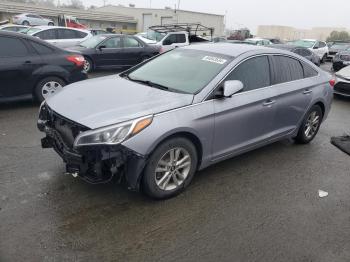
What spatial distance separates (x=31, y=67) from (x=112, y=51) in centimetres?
586

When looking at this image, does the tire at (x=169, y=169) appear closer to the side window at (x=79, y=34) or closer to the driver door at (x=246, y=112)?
the driver door at (x=246, y=112)

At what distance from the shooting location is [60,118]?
11.7ft

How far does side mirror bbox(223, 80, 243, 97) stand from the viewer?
391cm

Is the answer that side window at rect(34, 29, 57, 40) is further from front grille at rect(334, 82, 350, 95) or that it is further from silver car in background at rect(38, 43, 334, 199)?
front grille at rect(334, 82, 350, 95)

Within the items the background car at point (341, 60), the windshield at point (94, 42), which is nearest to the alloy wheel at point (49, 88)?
the windshield at point (94, 42)

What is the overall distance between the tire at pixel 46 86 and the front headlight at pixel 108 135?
4.04 meters

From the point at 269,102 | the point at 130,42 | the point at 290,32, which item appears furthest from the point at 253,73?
the point at 290,32

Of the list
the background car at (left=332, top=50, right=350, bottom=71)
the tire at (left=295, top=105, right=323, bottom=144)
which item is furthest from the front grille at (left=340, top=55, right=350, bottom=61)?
the tire at (left=295, top=105, right=323, bottom=144)

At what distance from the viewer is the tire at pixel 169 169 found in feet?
11.4

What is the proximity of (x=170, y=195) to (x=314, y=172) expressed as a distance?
2.19 metres

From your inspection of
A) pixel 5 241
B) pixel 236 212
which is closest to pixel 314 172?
pixel 236 212

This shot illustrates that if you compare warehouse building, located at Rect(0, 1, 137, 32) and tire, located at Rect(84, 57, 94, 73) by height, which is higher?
tire, located at Rect(84, 57, 94, 73)

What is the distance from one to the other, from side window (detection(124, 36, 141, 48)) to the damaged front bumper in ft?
32.0

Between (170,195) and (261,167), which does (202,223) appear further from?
(261,167)
